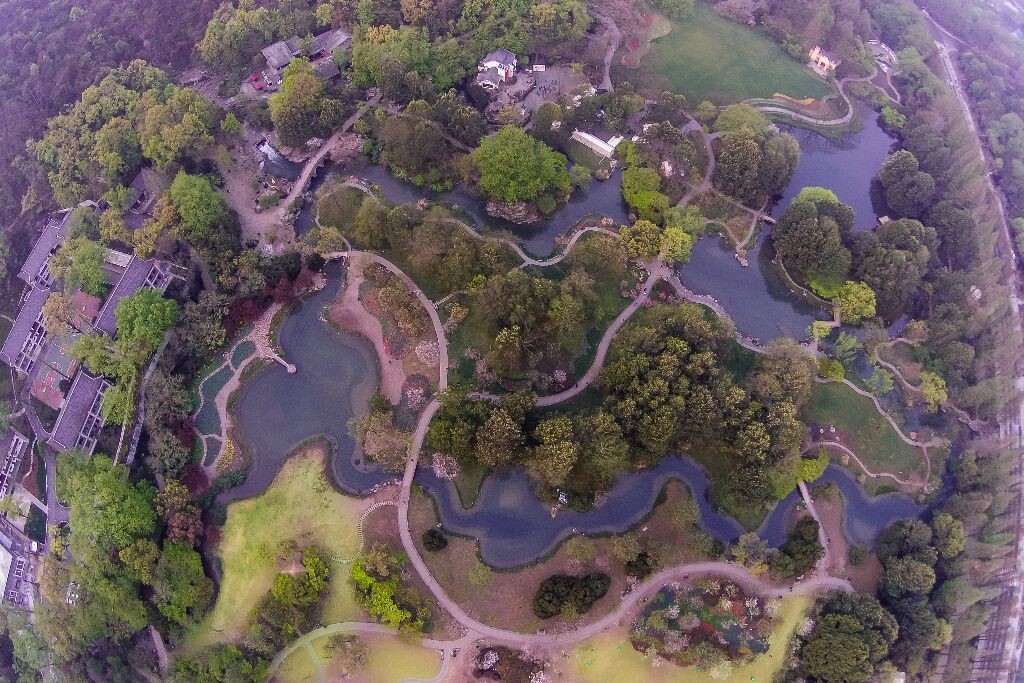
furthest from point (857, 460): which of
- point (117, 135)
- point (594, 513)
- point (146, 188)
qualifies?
point (117, 135)

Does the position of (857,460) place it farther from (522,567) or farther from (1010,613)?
(522,567)

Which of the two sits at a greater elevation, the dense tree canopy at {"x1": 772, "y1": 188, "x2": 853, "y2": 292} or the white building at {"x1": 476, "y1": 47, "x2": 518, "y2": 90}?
the dense tree canopy at {"x1": 772, "y1": 188, "x2": 853, "y2": 292}

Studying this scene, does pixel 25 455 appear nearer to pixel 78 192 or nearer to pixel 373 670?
pixel 78 192

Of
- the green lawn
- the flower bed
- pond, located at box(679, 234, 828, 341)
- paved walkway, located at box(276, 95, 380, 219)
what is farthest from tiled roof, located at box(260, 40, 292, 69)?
the flower bed

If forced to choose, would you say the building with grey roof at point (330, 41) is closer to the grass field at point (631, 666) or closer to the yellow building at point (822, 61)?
the yellow building at point (822, 61)

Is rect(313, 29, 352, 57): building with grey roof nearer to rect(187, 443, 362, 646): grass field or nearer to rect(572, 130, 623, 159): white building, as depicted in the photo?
rect(572, 130, 623, 159): white building

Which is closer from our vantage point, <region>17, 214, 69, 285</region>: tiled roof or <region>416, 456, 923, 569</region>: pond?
<region>416, 456, 923, 569</region>: pond
